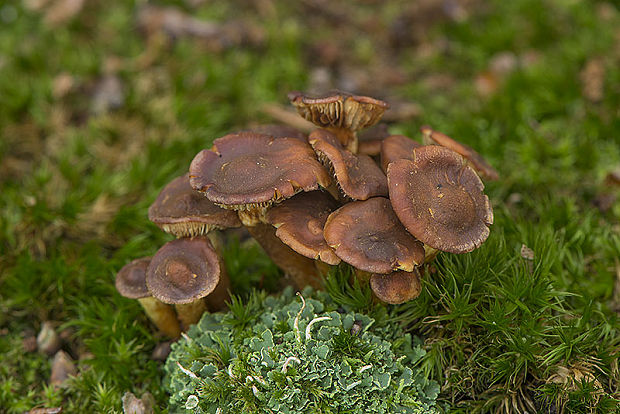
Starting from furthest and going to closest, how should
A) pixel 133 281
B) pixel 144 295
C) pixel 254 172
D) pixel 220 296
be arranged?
pixel 220 296 < pixel 133 281 < pixel 144 295 < pixel 254 172

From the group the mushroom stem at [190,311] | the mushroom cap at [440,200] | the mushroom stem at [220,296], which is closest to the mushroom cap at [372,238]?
the mushroom cap at [440,200]

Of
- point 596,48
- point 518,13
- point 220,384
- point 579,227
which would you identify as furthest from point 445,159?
point 518,13

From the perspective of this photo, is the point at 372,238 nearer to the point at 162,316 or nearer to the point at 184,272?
the point at 184,272

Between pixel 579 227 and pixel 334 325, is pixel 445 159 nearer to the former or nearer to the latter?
pixel 334 325

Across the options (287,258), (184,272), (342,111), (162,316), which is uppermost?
(342,111)

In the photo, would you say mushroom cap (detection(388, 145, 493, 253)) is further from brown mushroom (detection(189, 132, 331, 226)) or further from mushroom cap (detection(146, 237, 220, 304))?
mushroom cap (detection(146, 237, 220, 304))

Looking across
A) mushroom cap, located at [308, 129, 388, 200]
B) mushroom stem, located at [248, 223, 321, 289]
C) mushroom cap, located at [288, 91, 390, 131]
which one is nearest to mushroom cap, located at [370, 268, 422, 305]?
mushroom cap, located at [308, 129, 388, 200]

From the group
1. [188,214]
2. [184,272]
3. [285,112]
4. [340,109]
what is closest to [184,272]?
[184,272]
